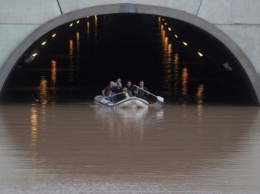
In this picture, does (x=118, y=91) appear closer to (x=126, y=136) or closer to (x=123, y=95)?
(x=123, y=95)

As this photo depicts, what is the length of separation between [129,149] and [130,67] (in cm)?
2491

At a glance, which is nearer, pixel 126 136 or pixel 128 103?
pixel 126 136

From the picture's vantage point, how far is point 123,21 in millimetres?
74375

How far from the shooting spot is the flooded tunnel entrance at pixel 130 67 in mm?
31094

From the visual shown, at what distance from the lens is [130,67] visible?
4409 cm

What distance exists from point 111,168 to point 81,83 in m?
19.9

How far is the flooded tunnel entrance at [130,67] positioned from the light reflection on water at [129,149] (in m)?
3.16

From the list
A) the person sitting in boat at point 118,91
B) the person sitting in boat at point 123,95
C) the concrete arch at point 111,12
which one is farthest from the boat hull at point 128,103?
the concrete arch at point 111,12

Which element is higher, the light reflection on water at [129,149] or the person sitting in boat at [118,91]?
the person sitting in boat at [118,91]

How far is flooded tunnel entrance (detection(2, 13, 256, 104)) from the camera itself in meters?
31.1

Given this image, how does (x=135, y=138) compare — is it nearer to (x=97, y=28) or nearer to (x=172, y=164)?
(x=172, y=164)

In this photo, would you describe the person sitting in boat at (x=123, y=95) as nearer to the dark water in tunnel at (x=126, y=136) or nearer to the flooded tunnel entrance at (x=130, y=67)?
the dark water in tunnel at (x=126, y=136)

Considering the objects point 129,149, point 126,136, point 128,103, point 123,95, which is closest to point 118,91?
point 123,95

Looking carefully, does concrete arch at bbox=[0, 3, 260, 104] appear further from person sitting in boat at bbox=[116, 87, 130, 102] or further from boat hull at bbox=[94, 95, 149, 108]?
person sitting in boat at bbox=[116, 87, 130, 102]
